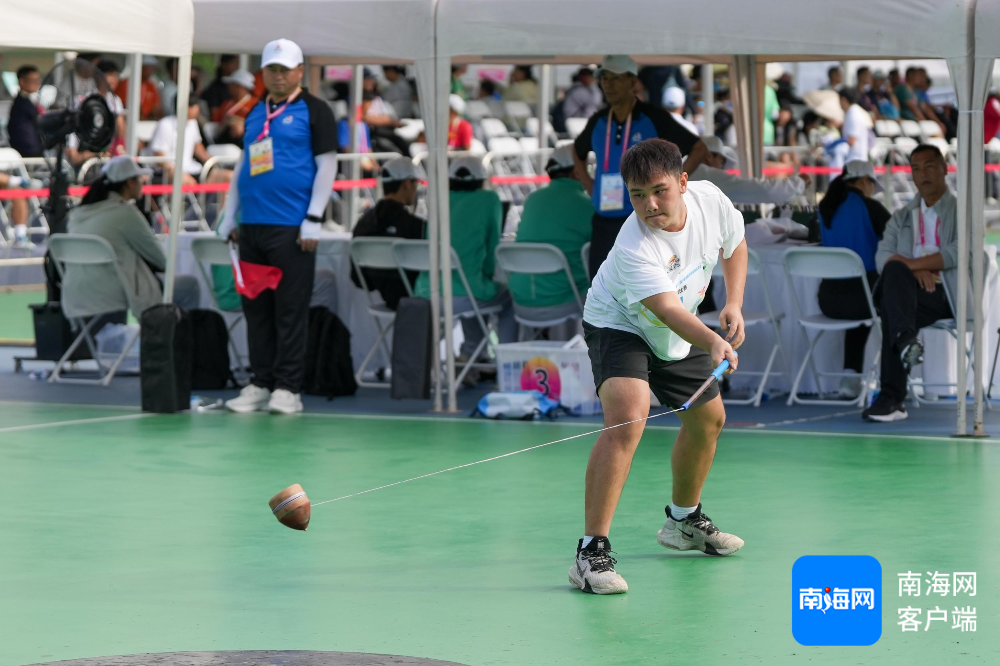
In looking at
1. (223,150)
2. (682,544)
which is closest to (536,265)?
(682,544)

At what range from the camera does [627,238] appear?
5031 mm

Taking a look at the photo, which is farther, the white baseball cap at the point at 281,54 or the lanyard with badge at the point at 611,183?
the lanyard with badge at the point at 611,183

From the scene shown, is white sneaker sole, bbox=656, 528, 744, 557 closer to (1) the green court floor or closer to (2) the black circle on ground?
(1) the green court floor

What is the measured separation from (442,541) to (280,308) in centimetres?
338

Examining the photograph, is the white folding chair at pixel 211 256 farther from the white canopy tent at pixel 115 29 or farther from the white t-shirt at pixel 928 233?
the white t-shirt at pixel 928 233

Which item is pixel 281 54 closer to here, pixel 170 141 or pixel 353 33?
pixel 353 33

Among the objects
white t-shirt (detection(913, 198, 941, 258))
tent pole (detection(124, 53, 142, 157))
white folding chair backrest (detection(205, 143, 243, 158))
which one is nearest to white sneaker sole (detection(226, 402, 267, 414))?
tent pole (detection(124, 53, 142, 157))

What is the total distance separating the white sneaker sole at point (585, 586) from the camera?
16.6 ft

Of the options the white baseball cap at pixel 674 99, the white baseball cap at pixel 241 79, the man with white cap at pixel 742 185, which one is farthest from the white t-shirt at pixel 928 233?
the white baseball cap at pixel 241 79

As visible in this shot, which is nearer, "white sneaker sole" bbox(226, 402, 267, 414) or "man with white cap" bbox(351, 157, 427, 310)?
"white sneaker sole" bbox(226, 402, 267, 414)

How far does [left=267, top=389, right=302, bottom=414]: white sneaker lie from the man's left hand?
4515mm

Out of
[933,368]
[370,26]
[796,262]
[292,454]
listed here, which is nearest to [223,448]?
[292,454]

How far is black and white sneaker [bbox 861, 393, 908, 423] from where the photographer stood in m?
8.64

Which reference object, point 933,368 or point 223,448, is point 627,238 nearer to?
point 223,448
